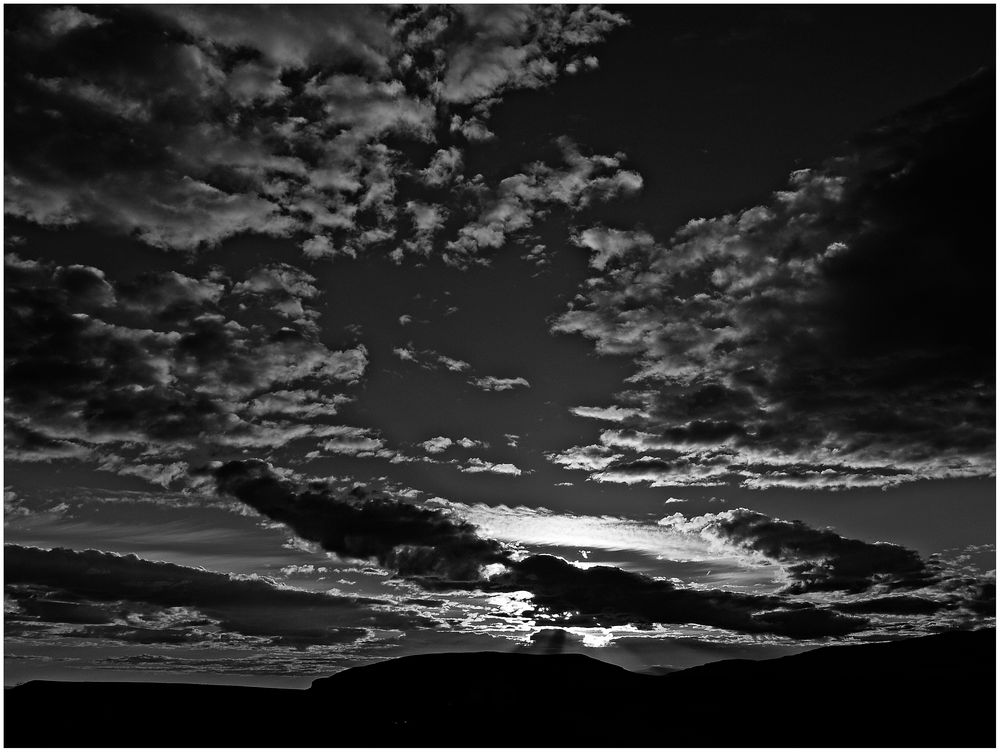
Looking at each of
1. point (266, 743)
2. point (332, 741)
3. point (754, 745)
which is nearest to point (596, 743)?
point (754, 745)

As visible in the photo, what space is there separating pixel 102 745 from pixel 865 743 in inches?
8942

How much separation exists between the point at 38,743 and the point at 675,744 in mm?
188647

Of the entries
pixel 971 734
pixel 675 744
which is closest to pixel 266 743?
pixel 675 744

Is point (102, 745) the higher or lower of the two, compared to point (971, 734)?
lower

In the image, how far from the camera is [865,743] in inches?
7835

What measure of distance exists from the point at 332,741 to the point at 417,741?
2690cm

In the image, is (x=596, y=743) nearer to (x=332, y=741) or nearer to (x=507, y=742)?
(x=507, y=742)

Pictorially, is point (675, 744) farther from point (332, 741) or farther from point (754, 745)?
point (332, 741)

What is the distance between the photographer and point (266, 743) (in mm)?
198750

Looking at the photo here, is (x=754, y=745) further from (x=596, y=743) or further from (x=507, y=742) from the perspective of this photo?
(x=507, y=742)

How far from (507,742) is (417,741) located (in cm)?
2587

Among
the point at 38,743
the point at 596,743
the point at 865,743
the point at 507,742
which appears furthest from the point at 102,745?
the point at 865,743

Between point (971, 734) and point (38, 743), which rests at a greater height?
point (971, 734)

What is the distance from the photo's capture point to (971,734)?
198000mm
